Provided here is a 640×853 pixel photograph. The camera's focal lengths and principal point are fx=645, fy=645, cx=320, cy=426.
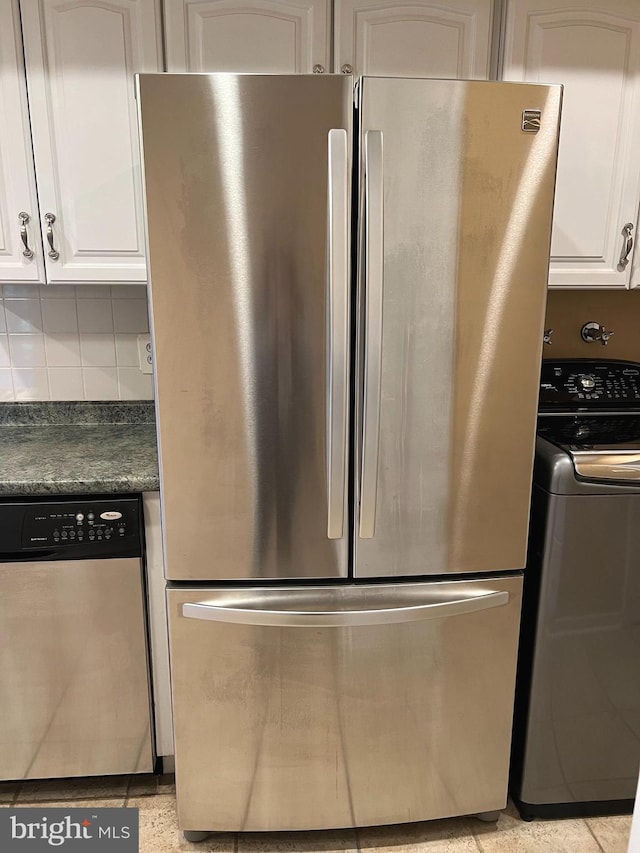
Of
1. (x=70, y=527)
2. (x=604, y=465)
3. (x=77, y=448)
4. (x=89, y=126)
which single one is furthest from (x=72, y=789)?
(x=89, y=126)

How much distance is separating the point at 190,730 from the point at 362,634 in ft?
1.56

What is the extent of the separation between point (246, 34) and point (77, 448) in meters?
1.18

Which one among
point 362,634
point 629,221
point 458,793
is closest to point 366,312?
point 362,634

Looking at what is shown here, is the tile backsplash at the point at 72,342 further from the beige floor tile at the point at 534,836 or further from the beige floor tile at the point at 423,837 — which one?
the beige floor tile at the point at 534,836

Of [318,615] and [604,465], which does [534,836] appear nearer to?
[318,615]

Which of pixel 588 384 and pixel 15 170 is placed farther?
pixel 588 384

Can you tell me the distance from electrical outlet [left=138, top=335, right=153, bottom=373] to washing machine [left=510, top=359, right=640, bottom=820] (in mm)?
1227

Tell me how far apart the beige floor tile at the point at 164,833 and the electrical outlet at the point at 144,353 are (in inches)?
49.8

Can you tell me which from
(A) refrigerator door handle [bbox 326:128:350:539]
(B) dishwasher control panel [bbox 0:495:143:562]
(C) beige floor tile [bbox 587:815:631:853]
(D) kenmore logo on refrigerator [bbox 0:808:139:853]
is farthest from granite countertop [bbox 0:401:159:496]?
(C) beige floor tile [bbox 587:815:631:853]

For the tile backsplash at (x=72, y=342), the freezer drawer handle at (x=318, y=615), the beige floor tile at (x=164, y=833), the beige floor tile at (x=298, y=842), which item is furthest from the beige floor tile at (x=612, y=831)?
the tile backsplash at (x=72, y=342)

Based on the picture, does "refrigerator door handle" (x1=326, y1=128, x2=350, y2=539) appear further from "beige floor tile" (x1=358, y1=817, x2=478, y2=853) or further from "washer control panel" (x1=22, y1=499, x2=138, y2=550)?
"beige floor tile" (x1=358, y1=817, x2=478, y2=853)

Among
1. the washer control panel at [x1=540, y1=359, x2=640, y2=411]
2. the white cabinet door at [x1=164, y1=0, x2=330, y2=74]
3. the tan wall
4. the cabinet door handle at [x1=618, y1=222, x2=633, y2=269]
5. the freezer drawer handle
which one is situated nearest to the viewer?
the freezer drawer handle

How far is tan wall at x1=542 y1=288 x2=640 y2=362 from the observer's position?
7.11 feet

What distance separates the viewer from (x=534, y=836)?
1.69 meters
